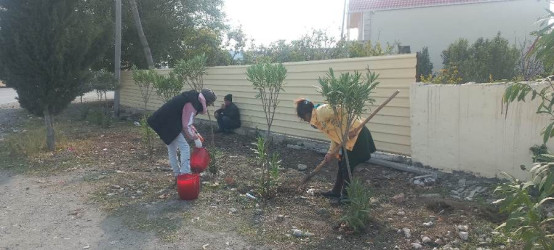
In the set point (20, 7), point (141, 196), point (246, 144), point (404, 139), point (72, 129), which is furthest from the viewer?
point (72, 129)

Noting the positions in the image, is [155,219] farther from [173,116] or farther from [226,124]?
[226,124]

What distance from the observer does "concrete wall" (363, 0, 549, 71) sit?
759 inches

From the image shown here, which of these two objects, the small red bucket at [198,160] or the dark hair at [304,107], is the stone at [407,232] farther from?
the small red bucket at [198,160]

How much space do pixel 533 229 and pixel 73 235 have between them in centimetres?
413

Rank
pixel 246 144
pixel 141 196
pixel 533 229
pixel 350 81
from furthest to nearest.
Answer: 1. pixel 246 144
2. pixel 141 196
3. pixel 350 81
4. pixel 533 229

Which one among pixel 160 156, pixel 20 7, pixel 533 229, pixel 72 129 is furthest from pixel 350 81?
pixel 72 129

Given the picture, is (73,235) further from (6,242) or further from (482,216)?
(482,216)

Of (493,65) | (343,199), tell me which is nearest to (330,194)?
(343,199)

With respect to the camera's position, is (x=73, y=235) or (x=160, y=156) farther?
(x=160, y=156)

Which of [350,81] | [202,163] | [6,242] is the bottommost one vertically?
[6,242]

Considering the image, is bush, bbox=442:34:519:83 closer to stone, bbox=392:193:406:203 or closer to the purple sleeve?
stone, bbox=392:193:406:203

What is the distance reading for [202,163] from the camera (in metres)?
6.11

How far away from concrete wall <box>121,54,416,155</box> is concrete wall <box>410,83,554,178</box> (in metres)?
0.26

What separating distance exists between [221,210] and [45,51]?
537cm
